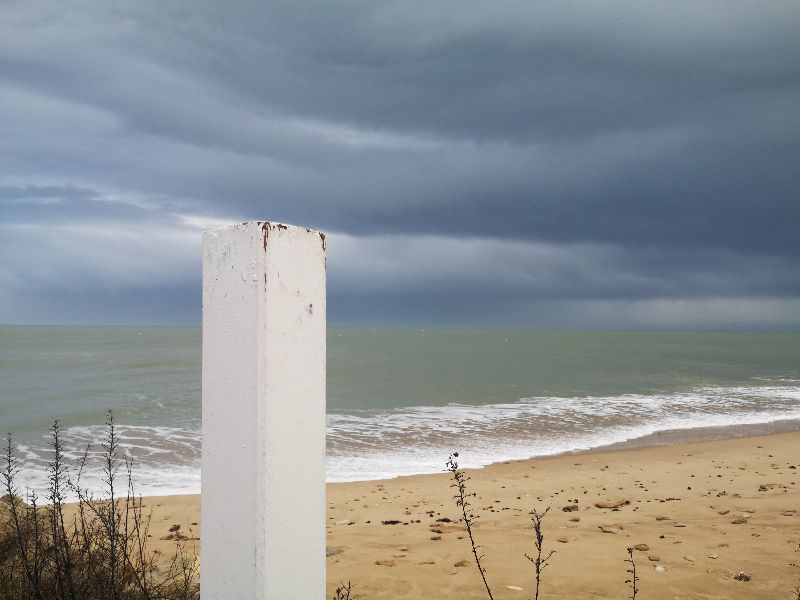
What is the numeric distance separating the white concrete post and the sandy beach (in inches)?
117

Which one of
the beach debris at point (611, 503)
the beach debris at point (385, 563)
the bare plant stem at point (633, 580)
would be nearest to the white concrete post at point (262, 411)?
the bare plant stem at point (633, 580)

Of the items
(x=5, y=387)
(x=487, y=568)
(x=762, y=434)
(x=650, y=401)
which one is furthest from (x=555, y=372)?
(x=487, y=568)

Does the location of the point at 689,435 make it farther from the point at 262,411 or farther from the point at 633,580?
the point at 262,411

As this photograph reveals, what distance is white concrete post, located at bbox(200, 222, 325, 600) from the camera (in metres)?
1.37

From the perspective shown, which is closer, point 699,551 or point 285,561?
point 285,561

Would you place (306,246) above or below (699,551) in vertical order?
above

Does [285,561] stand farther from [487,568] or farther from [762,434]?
[762,434]

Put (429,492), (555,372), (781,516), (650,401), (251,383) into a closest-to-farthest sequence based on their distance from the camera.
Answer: (251,383)
(781,516)
(429,492)
(650,401)
(555,372)

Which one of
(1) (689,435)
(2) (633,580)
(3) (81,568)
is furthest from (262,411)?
(1) (689,435)

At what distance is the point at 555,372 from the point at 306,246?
3367 centimetres

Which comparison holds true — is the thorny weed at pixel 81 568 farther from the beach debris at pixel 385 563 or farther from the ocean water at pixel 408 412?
the ocean water at pixel 408 412

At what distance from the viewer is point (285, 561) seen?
1413 millimetres

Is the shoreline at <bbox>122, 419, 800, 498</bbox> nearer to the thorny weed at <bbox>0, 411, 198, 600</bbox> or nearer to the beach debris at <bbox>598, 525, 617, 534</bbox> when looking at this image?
the beach debris at <bbox>598, 525, 617, 534</bbox>

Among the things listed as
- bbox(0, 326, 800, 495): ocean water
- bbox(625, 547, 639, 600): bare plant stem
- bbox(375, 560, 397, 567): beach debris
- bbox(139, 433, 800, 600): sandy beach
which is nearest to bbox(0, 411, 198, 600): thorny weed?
bbox(139, 433, 800, 600): sandy beach
